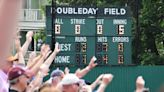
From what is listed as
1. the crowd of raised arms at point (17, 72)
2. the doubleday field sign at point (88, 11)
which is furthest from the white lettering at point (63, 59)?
the crowd of raised arms at point (17, 72)

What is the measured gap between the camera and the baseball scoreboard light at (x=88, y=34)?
1738 centimetres

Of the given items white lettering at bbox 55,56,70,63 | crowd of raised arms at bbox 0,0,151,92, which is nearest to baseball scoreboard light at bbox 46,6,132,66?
white lettering at bbox 55,56,70,63

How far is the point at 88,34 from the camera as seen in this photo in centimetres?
1762

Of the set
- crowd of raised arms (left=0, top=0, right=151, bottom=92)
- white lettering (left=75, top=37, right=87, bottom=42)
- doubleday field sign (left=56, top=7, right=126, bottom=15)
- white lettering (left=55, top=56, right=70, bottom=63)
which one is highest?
doubleday field sign (left=56, top=7, right=126, bottom=15)

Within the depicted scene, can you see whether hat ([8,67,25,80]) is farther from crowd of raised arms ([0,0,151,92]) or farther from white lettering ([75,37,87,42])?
white lettering ([75,37,87,42])

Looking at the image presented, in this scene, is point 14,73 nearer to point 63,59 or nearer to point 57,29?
point 57,29

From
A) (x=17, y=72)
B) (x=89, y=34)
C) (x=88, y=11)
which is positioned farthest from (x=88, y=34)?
(x=17, y=72)

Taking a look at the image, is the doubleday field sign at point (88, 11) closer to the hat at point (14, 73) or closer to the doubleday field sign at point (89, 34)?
the doubleday field sign at point (89, 34)

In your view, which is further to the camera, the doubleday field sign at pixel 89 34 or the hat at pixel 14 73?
the doubleday field sign at pixel 89 34

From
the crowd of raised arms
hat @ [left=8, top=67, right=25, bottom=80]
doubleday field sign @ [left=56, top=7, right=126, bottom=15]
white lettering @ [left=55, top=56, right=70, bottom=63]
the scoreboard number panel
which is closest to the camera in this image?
the crowd of raised arms

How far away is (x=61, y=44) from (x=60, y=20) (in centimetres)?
75

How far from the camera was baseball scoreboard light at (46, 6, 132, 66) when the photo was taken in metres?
17.4

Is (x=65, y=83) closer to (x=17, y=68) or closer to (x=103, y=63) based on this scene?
(x=17, y=68)

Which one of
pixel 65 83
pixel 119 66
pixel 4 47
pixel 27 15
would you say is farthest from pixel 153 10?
pixel 4 47
